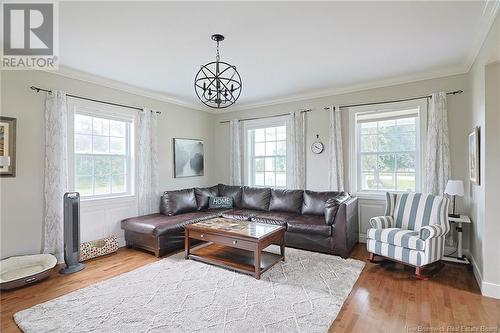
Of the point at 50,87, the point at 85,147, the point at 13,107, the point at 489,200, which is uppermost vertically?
the point at 50,87

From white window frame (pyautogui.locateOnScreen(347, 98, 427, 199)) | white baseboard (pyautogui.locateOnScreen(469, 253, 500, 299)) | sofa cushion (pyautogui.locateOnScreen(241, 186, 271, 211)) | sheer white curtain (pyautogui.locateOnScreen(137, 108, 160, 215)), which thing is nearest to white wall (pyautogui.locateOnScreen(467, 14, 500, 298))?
white baseboard (pyautogui.locateOnScreen(469, 253, 500, 299))

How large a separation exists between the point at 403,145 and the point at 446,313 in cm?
263

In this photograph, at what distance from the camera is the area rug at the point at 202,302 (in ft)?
7.20

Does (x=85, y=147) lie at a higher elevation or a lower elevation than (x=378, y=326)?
higher

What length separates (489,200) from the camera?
8.76ft

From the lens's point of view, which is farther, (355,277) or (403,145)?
(403,145)

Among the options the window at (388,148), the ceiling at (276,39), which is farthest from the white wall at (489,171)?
the window at (388,148)

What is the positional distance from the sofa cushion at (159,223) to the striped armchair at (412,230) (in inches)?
104

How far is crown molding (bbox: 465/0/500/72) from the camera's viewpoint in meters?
2.23

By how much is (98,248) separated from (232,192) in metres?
2.56

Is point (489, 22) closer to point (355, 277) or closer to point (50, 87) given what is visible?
point (355, 277)

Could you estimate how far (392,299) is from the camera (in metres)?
2.62

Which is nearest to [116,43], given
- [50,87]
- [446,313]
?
[50,87]

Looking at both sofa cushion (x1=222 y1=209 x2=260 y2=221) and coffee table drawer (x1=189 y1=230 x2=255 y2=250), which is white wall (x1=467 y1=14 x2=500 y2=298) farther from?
sofa cushion (x1=222 y1=209 x2=260 y2=221)
